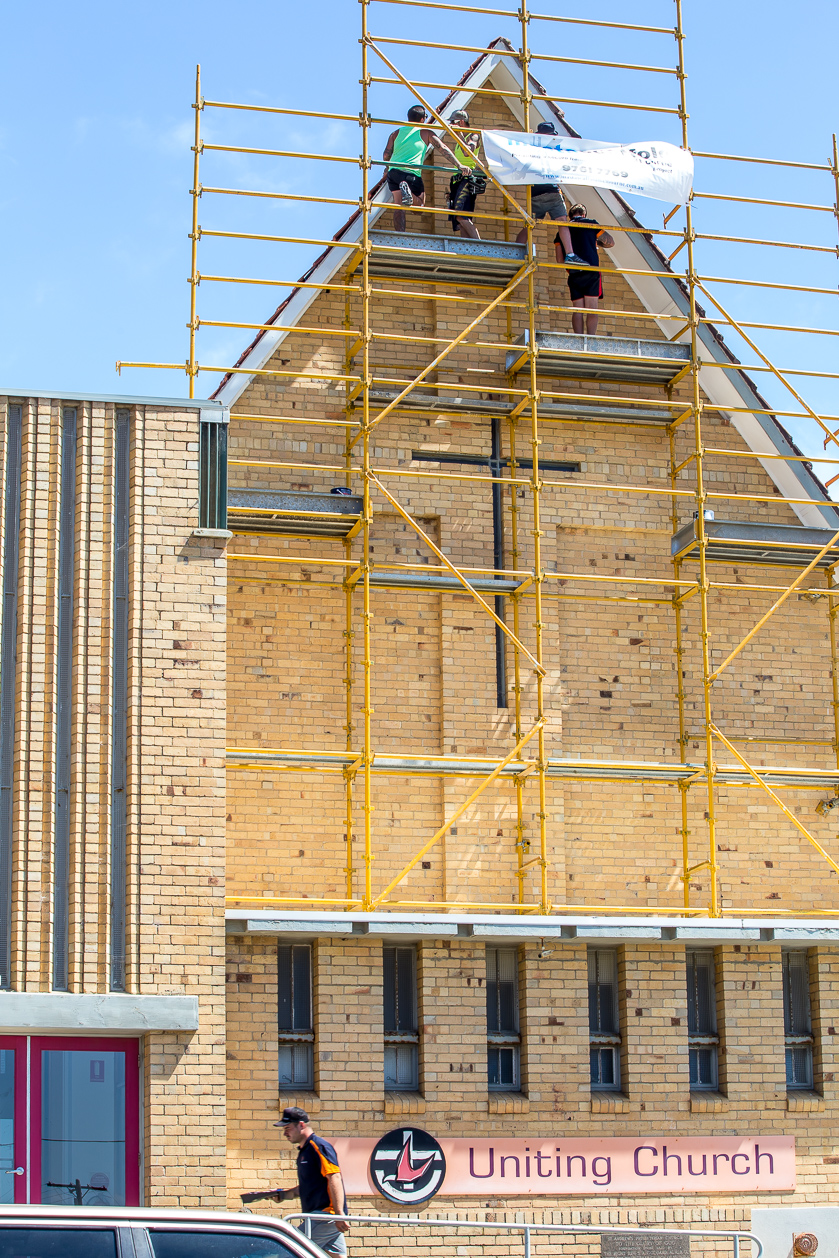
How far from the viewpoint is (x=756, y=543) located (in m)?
17.9

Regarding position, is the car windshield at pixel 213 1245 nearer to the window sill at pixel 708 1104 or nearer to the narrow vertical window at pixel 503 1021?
the narrow vertical window at pixel 503 1021

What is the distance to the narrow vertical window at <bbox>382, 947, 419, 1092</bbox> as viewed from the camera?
15.6m

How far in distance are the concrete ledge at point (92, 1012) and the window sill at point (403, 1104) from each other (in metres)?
2.44

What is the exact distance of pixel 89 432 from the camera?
14.6m

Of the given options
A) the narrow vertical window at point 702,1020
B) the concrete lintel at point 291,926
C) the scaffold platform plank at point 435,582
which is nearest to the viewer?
the concrete lintel at point 291,926

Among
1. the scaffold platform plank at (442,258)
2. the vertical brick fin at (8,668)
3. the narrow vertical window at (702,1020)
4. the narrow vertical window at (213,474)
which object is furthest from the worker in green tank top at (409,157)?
the narrow vertical window at (702,1020)

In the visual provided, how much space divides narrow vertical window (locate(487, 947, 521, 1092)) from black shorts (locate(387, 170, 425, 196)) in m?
7.84

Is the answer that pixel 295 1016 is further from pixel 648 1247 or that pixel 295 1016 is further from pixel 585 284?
pixel 585 284

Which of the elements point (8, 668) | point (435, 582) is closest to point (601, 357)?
point (435, 582)

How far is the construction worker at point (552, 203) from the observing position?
18.3 meters

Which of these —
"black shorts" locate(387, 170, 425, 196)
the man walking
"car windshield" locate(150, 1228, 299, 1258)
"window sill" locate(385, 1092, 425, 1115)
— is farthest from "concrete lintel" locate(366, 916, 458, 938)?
"black shorts" locate(387, 170, 425, 196)

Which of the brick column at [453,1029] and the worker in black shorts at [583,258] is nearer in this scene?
the brick column at [453,1029]

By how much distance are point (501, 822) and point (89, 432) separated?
563 centimetres

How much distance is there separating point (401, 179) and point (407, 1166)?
9.75 metres
